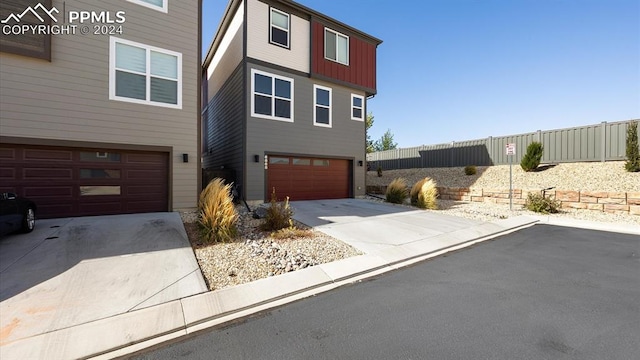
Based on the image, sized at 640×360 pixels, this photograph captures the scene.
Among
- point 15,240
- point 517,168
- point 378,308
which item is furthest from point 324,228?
point 517,168

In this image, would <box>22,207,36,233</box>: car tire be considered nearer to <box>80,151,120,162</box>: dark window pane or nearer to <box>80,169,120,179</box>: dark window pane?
<box>80,169,120,179</box>: dark window pane

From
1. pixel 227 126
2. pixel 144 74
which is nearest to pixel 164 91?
pixel 144 74

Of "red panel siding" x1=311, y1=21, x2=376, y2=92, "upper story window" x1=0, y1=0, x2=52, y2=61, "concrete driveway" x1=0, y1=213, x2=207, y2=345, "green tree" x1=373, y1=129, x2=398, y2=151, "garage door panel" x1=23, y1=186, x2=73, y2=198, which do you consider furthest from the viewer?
"green tree" x1=373, y1=129, x2=398, y2=151

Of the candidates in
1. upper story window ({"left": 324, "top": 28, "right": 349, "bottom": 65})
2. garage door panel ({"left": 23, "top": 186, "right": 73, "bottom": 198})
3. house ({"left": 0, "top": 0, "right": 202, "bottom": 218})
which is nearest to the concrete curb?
house ({"left": 0, "top": 0, "right": 202, "bottom": 218})

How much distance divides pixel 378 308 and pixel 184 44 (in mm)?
9455

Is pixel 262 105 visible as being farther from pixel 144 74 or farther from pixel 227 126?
pixel 144 74

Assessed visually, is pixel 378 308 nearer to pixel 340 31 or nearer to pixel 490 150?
pixel 340 31

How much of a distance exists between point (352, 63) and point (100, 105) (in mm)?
10122

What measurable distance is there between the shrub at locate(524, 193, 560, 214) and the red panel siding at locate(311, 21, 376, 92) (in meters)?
8.43

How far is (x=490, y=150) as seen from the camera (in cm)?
1631

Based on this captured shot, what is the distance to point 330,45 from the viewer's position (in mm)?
12250

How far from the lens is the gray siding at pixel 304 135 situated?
33.5 ft

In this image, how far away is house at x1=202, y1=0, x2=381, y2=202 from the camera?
10258mm

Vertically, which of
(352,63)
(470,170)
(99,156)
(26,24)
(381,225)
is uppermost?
(352,63)
